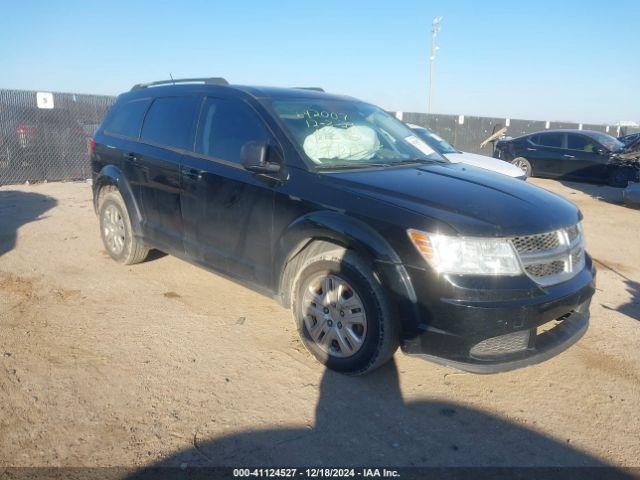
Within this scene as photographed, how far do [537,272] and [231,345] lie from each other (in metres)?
2.16

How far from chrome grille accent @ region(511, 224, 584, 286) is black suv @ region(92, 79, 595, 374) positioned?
10mm

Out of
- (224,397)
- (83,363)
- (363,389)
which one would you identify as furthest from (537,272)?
(83,363)

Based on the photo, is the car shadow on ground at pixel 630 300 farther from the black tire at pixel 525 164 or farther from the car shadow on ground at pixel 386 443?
the black tire at pixel 525 164

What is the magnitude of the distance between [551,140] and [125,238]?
43.6 feet

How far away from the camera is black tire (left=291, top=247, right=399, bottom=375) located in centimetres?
294

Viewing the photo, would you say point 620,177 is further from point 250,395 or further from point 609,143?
point 250,395

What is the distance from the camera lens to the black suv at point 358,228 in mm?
2758

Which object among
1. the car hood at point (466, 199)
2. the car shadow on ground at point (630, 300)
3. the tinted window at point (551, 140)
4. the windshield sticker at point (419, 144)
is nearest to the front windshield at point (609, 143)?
the tinted window at point (551, 140)

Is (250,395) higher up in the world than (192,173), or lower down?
lower down

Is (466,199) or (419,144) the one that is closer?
(466,199)

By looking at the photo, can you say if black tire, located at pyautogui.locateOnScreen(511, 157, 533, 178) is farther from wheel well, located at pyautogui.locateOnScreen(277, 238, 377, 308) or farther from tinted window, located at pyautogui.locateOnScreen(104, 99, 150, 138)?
wheel well, located at pyautogui.locateOnScreen(277, 238, 377, 308)

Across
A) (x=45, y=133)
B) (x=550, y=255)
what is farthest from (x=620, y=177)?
(x=45, y=133)

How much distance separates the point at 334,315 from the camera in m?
3.21

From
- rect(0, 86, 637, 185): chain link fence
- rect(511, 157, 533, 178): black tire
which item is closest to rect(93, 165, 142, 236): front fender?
rect(0, 86, 637, 185): chain link fence
